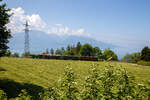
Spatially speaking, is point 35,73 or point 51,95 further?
point 35,73

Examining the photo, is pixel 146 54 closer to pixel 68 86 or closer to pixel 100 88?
pixel 100 88

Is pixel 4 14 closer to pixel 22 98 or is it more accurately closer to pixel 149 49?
pixel 22 98

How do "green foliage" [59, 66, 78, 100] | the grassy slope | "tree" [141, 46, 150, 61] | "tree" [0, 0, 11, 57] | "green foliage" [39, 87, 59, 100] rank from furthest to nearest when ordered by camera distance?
"tree" [141, 46, 150, 61], the grassy slope, "tree" [0, 0, 11, 57], "green foliage" [39, 87, 59, 100], "green foliage" [59, 66, 78, 100]

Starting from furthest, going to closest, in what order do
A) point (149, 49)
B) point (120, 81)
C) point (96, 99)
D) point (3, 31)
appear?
point (149, 49), point (3, 31), point (120, 81), point (96, 99)

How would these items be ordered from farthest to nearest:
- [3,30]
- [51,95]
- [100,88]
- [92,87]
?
[3,30], [51,95], [100,88], [92,87]

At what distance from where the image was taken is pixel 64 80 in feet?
12.9

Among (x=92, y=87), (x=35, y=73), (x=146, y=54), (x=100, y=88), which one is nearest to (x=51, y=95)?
(x=92, y=87)

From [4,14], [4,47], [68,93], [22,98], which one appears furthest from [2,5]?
[68,93]

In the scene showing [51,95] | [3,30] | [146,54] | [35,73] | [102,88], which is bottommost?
[35,73]

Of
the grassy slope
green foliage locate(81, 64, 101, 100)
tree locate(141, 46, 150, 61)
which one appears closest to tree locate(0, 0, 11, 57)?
the grassy slope

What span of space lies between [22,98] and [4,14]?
903 cm

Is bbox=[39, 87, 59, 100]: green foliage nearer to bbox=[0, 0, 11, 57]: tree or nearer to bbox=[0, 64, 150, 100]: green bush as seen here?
bbox=[0, 64, 150, 100]: green bush

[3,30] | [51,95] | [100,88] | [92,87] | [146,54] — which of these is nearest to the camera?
[92,87]

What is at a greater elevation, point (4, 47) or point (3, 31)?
point (3, 31)
